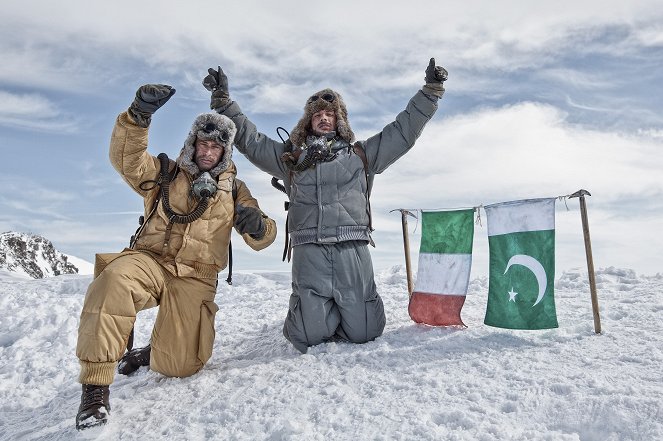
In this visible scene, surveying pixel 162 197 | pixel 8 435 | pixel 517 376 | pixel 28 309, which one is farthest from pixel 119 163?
pixel 28 309

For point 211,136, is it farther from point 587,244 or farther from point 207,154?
point 587,244

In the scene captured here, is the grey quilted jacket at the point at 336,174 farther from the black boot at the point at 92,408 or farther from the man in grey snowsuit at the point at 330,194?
the black boot at the point at 92,408

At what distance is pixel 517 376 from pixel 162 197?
2926 millimetres

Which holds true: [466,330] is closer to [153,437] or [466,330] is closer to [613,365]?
[613,365]

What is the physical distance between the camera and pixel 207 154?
440 cm

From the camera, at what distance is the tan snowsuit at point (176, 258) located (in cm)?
401

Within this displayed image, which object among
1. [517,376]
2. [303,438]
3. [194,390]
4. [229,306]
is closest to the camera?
[303,438]

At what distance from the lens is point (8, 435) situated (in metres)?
3.97

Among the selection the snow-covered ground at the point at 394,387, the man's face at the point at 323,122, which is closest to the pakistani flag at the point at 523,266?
the snow-covered ground at the point at 394,387

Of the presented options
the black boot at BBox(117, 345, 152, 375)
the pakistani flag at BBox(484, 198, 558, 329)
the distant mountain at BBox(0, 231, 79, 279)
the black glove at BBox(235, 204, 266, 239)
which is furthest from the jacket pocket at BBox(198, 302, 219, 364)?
the distant mountain at BBox(0, 231, 79, 279)

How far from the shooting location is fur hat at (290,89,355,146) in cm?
509

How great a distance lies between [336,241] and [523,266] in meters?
1.73

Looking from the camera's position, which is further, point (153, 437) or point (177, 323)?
point (177, 323)

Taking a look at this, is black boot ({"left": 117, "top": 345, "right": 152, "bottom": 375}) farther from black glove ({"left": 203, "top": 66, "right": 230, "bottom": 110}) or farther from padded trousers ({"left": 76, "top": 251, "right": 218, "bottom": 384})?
black glove ({"left": 203, "top": 66, "right": 230, "bottom": 110})
